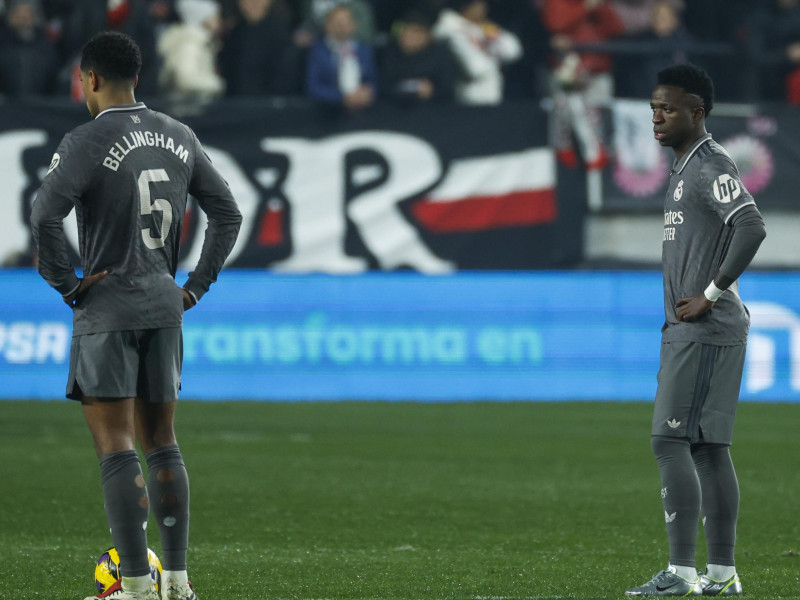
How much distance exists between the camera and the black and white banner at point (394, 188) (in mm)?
13867

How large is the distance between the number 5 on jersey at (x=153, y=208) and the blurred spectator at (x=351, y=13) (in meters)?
10.6

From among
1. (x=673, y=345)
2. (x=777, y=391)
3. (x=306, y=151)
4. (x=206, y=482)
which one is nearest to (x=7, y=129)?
(x=306, y=151)

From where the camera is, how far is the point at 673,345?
5.07 metres

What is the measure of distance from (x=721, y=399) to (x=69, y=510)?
12.0 ft

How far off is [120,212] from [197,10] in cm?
1130

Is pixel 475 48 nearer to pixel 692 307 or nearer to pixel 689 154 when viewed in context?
pixel 689 154

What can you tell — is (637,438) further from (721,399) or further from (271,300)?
(721,399)

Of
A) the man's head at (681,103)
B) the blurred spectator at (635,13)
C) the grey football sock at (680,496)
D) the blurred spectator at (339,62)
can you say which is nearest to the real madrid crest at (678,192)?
the man's head at (681,103)

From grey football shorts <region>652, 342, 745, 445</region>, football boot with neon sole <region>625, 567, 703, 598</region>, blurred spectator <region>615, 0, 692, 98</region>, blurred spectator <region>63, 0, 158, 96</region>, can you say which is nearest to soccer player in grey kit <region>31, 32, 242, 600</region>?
football boot with neon sole <region>625, 567, 703, 598</region>

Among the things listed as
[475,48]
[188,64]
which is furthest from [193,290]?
[475,48]

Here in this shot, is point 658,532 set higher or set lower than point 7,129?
lower

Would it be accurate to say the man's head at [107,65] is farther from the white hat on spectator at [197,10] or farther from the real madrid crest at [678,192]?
the white hat on spectator at [197,10]

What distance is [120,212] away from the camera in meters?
4.54

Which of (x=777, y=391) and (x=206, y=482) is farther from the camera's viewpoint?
(x=777, y=391)
